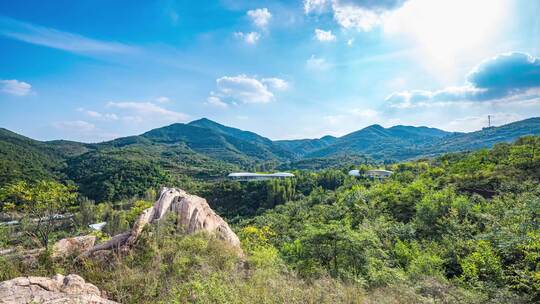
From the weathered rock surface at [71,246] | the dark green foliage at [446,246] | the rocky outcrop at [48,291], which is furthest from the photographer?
the weathered rock surface at [71,246]

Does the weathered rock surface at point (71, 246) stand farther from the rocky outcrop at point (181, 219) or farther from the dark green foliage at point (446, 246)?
the dark green foliage at point (446, 246)

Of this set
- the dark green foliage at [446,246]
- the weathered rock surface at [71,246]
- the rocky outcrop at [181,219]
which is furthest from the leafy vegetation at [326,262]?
the rocky outcrop at [181,219]

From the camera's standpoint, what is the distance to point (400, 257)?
34.7 feet

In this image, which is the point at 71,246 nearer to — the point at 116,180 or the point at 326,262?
the point at 326,262

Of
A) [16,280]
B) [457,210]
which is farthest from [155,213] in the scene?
[457,210]

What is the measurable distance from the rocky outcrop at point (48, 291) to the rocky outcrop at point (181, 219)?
2741 mm

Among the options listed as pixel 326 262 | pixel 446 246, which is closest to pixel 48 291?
pixel 326 262

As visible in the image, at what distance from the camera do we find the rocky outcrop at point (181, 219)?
28.1 feet

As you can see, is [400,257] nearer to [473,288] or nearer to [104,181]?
[473,288]

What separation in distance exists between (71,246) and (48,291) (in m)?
4.18

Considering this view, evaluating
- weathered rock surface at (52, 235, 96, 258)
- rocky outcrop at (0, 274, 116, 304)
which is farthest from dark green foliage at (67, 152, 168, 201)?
rocky outcrop at (0, 274, 116, 304)

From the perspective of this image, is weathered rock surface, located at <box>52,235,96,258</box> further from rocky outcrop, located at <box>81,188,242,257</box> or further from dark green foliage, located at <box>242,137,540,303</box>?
dark green foliage, located at <box>242,137,540,303</box>

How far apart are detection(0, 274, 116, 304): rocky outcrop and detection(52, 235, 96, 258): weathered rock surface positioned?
111 inches

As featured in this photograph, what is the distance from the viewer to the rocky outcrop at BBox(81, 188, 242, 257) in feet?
28.1
